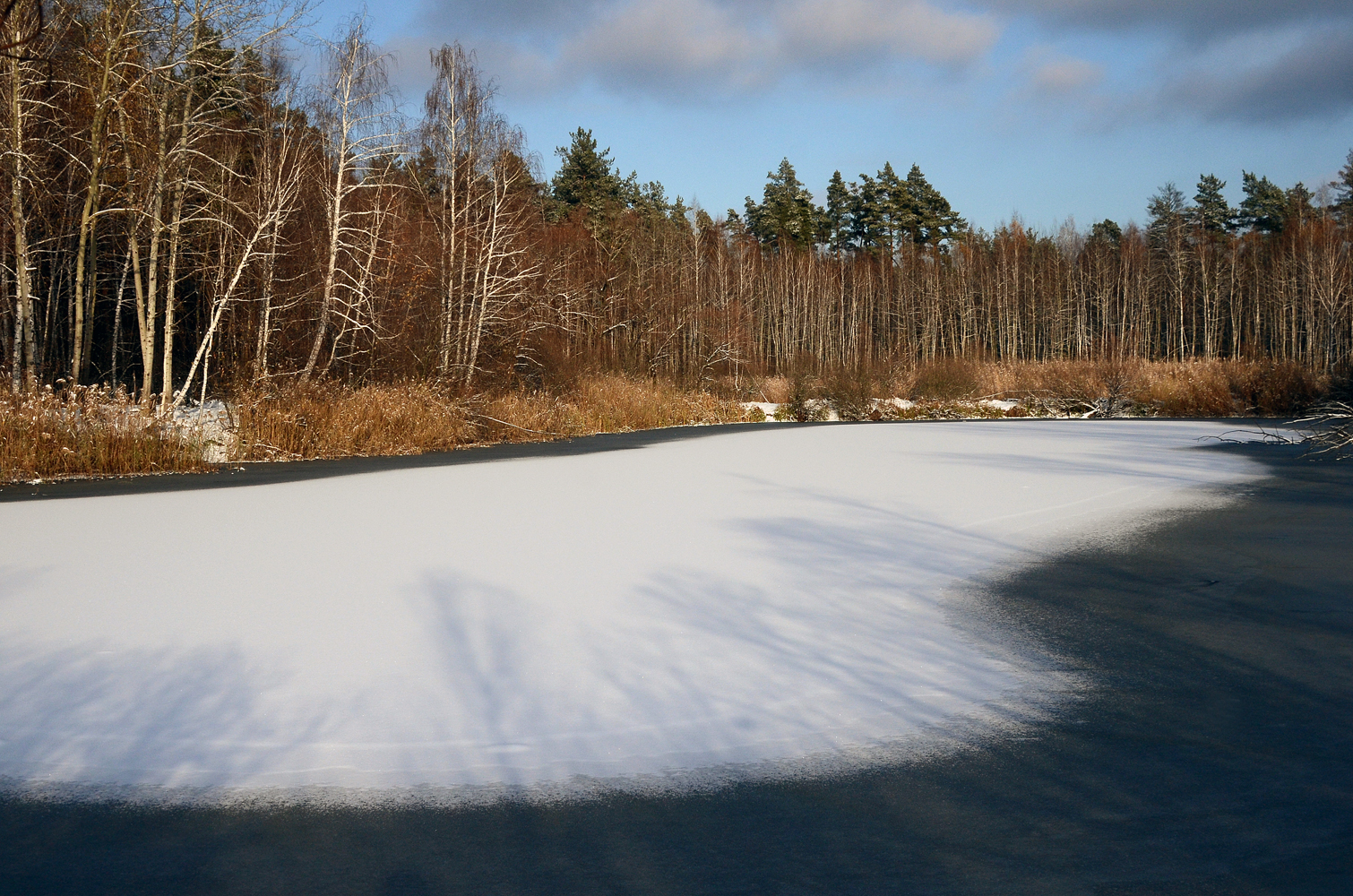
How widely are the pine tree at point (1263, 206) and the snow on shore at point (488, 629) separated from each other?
54754mm

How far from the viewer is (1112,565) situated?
18.2 feet

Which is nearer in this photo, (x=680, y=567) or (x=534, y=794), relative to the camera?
(x=534, y=794)

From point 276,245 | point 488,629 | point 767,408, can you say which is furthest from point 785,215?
point 488,629

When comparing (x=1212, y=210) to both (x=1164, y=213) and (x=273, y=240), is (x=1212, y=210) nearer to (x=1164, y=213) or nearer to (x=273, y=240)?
(x=1164, y=213)

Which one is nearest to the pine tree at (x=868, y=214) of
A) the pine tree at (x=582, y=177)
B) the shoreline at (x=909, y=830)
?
the pine tree at (x=582, y=177)

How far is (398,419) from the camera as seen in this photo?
48.7ft

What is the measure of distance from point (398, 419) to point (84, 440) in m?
4.63

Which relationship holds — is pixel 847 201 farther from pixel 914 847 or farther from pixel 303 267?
pixel 914 847

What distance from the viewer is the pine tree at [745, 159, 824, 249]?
2254 inches

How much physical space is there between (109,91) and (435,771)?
13.7 m

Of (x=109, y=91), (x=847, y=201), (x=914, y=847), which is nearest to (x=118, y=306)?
(x=109, y=91)

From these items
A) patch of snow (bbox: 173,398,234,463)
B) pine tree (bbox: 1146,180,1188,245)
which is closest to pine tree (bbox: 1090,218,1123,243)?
pine tree (bbox: 1146,180,1188,245)

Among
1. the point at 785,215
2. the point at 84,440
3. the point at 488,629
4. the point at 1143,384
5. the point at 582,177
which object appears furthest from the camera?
the point at 785,215

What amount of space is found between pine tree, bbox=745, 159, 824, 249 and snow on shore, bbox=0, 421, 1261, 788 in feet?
163
